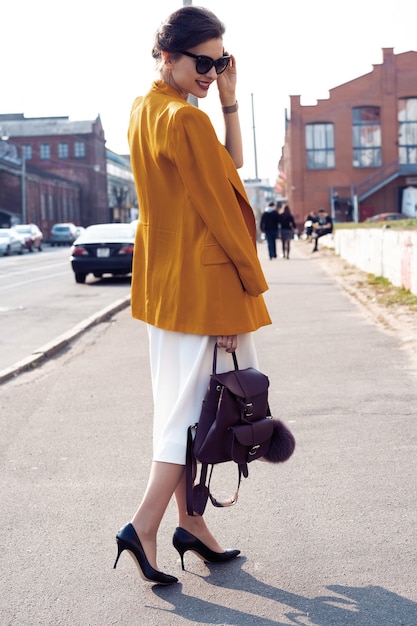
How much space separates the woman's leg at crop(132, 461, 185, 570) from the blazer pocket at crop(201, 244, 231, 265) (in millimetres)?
743

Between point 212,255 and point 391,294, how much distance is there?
11.7m

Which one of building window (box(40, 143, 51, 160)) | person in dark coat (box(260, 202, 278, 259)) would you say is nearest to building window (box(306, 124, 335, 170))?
person in dark coat (box(260, 202, 278, 259))

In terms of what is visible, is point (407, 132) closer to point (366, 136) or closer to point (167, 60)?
point (366, 136)

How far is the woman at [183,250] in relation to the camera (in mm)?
3188

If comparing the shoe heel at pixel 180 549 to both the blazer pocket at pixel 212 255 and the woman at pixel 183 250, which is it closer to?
the woman at pixel 183 250

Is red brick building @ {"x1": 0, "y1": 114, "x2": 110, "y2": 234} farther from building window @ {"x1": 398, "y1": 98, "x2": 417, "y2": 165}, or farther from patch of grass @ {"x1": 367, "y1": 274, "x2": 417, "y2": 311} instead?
patch of grass @ {"x1": 367, "y1": 274, "x2": 417, "y2": 311}

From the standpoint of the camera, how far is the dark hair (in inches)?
127

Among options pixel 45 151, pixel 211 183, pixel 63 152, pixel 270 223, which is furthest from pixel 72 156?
pixel 211 183

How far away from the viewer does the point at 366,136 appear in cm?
6956

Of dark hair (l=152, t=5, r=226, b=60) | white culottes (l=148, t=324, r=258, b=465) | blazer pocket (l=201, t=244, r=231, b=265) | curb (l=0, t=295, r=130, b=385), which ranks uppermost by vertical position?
dark hair (l=152, t=5, r=226, b=60)

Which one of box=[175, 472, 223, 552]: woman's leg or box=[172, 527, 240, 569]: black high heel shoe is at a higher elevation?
box=[175, 472, 223, 552]: woman's leg

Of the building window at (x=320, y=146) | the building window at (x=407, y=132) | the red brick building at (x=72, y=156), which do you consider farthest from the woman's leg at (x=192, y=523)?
the red brick building at (x=72, y=156)

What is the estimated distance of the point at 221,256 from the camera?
10.7 feet

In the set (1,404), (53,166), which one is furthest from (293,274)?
(53,166)
